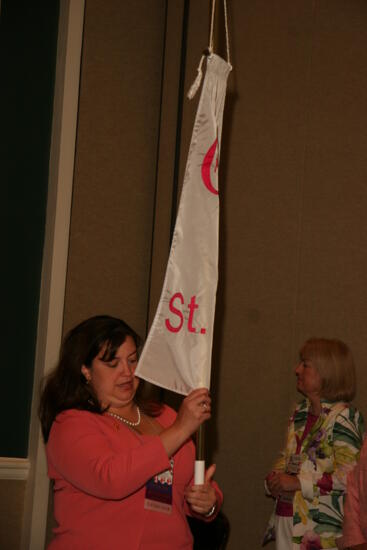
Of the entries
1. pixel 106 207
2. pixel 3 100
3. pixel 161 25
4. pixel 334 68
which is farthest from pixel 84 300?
pixel 334 68

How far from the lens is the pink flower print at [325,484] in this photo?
3.25 m

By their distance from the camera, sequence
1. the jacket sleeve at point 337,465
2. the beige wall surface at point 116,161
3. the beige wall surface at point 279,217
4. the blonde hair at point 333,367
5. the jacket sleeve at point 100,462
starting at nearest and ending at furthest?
the jacket sleeve at point 100,462, the jacket sleeve at point 337,465, the blonde hair at point 333,367, the beige wall surface at point 116,161, the beige wall surface at point 279,217

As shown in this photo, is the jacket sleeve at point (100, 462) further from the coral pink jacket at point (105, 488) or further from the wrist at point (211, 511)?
the wrist at point (211, 511)

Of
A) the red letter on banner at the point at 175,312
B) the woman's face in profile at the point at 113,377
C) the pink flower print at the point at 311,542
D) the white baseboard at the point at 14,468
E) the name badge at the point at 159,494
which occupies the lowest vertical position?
the pink flower print at the point at 311,542

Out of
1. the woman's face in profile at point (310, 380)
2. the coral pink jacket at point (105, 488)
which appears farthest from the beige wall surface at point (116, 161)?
the coral pink jacket at point (105, 488)

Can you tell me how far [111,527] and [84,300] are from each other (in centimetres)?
173

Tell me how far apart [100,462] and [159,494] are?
0.27 metres

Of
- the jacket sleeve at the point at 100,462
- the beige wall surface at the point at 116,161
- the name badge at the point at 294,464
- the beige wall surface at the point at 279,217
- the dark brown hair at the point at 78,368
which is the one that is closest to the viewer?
the jacket sleeve at the point at 100,462

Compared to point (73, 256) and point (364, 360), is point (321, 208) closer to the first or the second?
point (364, 360)

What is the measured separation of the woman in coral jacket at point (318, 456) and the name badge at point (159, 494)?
131cm

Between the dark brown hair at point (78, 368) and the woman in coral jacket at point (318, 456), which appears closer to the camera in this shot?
the dark brown hair at point (78, 368)

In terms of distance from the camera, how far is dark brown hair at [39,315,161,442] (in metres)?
2.23

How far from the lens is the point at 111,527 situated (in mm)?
2041

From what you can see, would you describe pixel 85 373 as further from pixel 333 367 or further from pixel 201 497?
pixel 333 367
